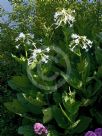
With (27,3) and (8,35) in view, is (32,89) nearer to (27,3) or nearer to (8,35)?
(8,35)

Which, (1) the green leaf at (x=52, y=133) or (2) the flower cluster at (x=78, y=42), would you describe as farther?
(1) the green leaf at (x=52, y=133)

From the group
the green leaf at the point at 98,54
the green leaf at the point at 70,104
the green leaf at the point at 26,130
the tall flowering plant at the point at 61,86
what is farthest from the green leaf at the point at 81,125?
the green leaf at the point at 98,54

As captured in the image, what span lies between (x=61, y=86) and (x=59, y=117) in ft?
1.23

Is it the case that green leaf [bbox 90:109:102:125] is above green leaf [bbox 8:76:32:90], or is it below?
below

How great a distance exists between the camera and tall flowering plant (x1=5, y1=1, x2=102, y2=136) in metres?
4.94

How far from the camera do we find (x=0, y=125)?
6.13m

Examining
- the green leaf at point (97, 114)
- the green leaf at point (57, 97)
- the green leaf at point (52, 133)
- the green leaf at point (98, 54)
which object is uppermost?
the green leaf at point (98, 54)

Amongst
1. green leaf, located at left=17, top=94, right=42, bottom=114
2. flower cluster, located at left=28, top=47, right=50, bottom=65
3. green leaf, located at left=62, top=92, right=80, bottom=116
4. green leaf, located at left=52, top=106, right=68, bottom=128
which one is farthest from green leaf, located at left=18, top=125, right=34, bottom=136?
flower cluster, located at left=28, top=47, right=50, bottom=65

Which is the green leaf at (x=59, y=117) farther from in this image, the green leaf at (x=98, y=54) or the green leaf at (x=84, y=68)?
the green leaf at (x=98, y=54)

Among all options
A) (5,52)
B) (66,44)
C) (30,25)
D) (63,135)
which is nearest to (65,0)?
(30,25)

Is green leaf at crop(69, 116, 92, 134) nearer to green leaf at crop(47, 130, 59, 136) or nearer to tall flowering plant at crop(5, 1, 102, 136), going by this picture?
tall flowering plant at crop(5, 1, 102, 136)

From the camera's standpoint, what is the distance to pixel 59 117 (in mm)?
5012

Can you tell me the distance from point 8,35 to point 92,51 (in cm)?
181

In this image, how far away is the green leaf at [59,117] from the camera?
4988mm
